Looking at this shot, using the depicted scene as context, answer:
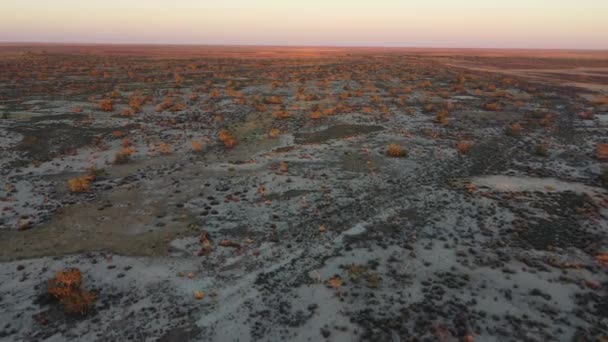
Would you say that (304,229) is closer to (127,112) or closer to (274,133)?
(274,133)

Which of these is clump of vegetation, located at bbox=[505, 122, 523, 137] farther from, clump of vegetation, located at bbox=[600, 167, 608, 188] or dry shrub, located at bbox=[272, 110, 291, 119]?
dry shrub, located at bbox=[272, 110, 291, 119]

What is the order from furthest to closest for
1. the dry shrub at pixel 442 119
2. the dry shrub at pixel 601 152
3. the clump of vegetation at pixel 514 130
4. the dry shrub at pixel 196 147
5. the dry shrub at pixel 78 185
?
1. the dry shrub at pixel 442 119
2. the clump of vegetation at pixel 514 130
3. the dry shrub at pixel 196 147
4. the dry shrub at pixel 601 152
5. the dry shrub at pixel 78 185

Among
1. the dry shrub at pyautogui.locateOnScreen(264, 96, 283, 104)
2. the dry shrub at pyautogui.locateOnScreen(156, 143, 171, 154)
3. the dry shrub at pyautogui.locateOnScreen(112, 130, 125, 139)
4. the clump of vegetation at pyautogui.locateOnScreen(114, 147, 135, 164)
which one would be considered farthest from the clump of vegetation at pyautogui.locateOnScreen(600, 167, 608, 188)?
the dry shrub at pyautogui.locateOnScreen(112, 130, 125, 139)

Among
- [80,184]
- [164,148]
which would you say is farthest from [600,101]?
[80,184]

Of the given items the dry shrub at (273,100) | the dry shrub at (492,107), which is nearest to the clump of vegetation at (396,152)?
the dry shrub at (492,107)

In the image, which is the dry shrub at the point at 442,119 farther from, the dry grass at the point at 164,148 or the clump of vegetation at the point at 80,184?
the clump of vegetation at the point at 80,184

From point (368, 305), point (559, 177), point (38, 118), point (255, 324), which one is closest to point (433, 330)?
point (368, 305)
